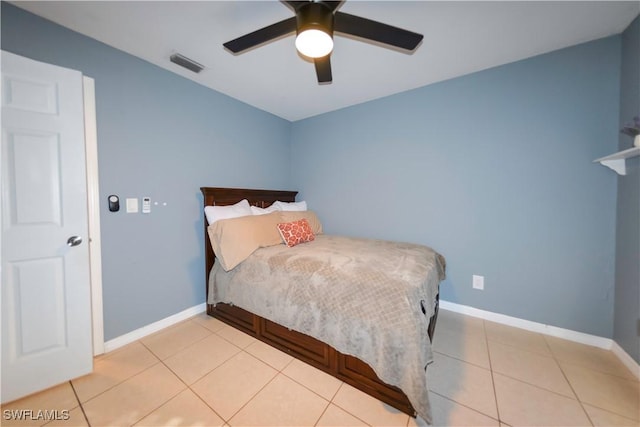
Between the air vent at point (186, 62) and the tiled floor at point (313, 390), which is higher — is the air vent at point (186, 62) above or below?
above

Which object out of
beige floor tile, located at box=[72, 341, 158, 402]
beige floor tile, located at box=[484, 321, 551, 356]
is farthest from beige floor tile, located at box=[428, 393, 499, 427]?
beige floor tile, located at box=[72, 341, 158, 402]

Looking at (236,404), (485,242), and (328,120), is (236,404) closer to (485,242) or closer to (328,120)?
(485,242)

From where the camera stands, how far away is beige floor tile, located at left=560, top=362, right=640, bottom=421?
129 cm

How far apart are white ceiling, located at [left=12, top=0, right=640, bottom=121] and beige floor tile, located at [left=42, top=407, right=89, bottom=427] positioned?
2.49 meters

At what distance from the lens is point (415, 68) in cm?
217

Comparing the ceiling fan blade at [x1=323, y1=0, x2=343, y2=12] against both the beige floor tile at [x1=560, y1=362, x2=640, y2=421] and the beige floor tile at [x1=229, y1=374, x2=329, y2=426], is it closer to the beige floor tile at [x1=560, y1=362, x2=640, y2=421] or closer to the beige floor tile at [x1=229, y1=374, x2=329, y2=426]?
the beige floor tile at [x1=229, y1=374, x2=329, y2=426]

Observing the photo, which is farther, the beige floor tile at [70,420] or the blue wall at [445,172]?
the blue wall at [445,172]

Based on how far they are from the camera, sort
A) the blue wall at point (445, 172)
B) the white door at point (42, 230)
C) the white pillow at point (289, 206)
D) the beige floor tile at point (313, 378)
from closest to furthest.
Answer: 1. the white door at point (42, 230)
2. the beige floor tile at point (313, 378)
3. the blue wall at point (445, 172)
4. the white pillow at point (289, 206)

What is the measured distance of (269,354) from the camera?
178 cm

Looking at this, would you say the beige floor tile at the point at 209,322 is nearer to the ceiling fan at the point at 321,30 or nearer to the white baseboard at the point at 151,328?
the white baseboard at the point at 151,328

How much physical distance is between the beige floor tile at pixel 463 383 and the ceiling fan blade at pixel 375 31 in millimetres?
2170

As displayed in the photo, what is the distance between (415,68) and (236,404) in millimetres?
3034

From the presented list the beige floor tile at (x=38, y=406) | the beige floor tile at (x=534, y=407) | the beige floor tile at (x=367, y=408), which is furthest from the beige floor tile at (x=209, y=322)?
the beige floor tile at (x=534, y=407)

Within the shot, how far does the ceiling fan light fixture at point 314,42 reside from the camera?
49.4 inches
